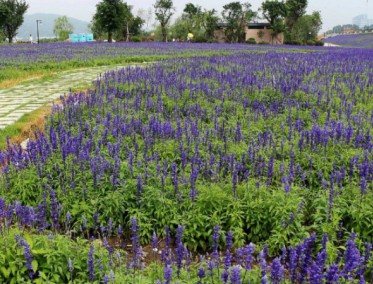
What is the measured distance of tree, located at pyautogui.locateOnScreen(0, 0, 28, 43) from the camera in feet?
175

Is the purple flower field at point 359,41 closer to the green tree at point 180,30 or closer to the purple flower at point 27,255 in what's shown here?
the green tree at point 180,30

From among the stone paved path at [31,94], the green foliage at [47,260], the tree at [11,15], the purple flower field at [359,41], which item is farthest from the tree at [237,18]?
the green foliage at [47,260]

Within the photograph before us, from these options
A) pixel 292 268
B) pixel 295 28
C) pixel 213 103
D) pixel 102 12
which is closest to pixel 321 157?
pixel 292 268

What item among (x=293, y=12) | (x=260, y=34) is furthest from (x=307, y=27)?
(x=260, y=34)

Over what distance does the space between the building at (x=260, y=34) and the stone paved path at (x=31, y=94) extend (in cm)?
5302

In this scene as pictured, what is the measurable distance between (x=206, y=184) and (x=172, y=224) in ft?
2.40

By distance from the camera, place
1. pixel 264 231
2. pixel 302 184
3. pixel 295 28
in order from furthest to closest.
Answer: pixel 295 28 < pixel 302 184 < pixel 264 231

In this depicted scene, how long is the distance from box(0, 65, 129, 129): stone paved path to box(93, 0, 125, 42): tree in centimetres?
3567

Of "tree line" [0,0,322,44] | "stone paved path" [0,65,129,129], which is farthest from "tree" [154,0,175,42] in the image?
"stone paved path" [0,65,129,129]

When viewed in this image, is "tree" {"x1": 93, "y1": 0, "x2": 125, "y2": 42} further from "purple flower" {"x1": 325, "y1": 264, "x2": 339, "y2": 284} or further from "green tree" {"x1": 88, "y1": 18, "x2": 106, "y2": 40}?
"purple flower" {"x1": 325, "y1": 264, "x2": 339, "y2": 284}

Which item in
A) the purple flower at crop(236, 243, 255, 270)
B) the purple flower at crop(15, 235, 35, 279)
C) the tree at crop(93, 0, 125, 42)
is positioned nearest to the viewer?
the purple flower at crop(236, 243, 255, 270)

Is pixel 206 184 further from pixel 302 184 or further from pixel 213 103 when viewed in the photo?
pixel 213 103

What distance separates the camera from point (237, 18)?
66000 mm

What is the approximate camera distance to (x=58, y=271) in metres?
3.51
